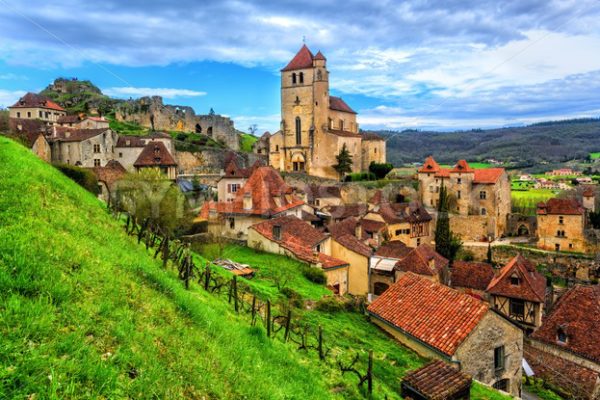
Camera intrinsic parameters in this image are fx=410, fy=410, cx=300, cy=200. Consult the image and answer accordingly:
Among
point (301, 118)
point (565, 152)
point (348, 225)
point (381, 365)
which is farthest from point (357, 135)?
point (565, 152)

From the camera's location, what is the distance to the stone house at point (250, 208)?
31.0 m

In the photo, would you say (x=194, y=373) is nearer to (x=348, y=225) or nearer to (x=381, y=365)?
(x=381, y=365)

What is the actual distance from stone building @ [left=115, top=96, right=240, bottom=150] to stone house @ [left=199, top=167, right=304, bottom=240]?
160 feet

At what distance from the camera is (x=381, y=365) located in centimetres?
1306

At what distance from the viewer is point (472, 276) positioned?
3544 centimetres

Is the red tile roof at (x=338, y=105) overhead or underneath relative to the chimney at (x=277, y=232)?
overhead

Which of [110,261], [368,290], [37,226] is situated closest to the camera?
[37,226]

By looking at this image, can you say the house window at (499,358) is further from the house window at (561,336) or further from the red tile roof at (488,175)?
the red tile roof at (488,175)

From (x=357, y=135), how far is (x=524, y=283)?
43431mm

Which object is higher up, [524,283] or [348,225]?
[348,225]

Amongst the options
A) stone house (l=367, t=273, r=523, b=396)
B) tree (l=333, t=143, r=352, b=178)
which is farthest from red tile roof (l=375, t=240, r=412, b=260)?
tree (l=333, t=143, r=352, b=178)

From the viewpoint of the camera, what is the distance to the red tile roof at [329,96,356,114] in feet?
231

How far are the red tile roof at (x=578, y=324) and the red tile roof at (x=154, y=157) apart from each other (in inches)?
1720

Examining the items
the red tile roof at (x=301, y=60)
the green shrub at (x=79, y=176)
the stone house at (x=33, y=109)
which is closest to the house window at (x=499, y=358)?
the green shrub at (x=79, y=176)
